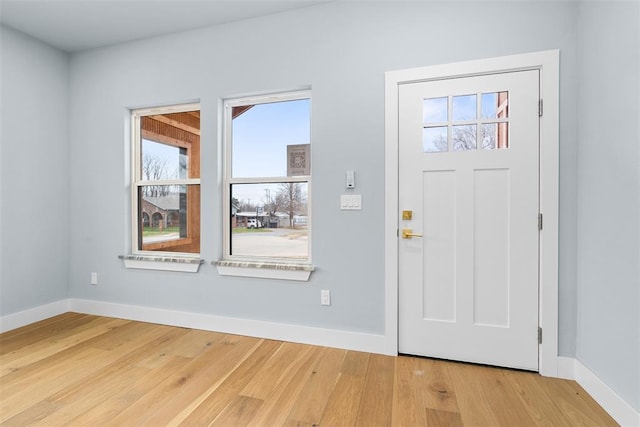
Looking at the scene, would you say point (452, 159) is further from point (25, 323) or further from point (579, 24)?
point (25, 323)

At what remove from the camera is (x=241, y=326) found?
8.83 feet

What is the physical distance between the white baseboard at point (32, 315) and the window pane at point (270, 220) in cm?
202

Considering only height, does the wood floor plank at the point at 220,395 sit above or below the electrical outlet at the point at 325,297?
below

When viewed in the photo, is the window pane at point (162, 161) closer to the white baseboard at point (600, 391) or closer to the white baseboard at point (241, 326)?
the white baseboard at point (241, 326)

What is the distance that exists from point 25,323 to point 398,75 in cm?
400

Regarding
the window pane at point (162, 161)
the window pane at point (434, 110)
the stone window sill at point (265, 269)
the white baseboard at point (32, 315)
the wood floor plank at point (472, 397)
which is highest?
the window pane at point (434, 110)

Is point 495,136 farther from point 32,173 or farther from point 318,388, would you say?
point 32,173

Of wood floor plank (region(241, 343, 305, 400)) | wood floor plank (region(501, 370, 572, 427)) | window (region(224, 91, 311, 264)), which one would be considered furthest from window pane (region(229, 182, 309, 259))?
wood floor plank (region(501, 370, 572, 427))

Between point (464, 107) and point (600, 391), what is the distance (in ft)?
6.24

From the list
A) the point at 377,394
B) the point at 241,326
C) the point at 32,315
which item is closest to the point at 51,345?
the point at 32,315

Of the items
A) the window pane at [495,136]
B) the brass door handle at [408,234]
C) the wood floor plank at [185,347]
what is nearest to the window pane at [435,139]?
the window pane at [495,136]

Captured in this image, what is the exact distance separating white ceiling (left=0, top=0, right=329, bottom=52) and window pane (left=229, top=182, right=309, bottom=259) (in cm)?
144

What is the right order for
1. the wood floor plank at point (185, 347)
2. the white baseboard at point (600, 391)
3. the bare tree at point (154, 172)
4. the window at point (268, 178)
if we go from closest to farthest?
the white baseboard at point (600, 391)
the wood floor plank at point (185, 347)
the window at point (268, 178)
the bare tree at point (154, 172)

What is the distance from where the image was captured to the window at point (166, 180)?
2.98m
